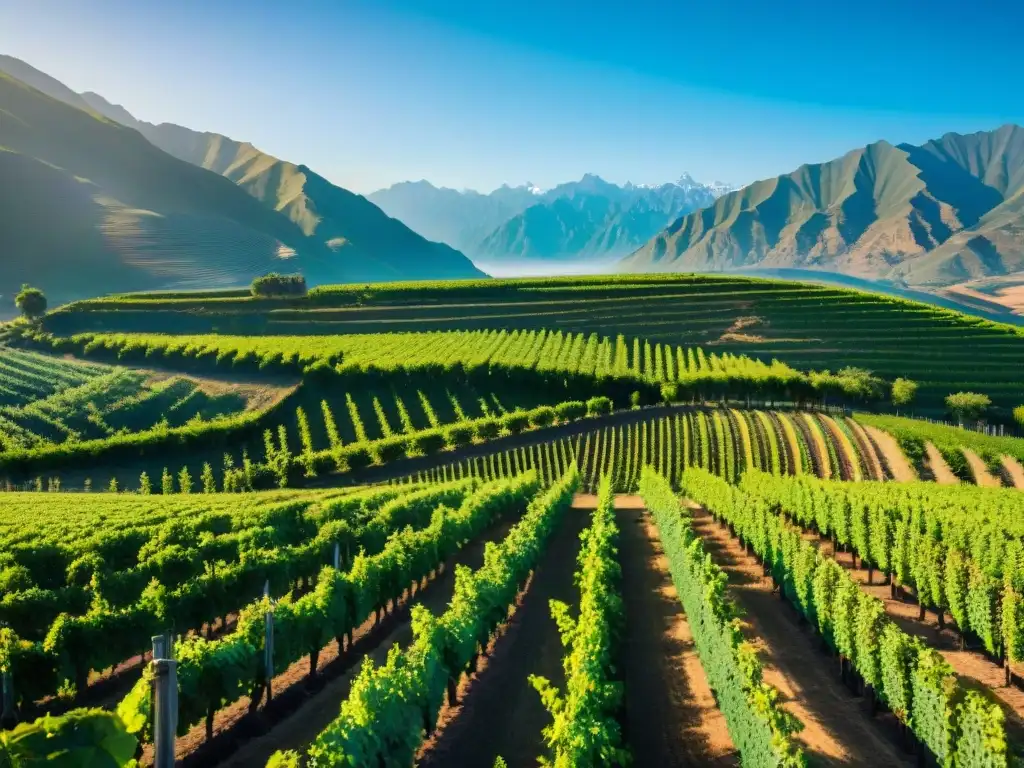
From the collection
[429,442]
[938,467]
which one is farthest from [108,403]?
[938,467]

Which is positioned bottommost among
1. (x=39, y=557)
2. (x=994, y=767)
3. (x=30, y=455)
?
(x=30, y=455)

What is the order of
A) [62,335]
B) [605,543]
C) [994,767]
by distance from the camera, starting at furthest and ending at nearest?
[62,335]
[605,543]
[994,767]

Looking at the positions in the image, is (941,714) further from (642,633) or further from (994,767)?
(642,633)

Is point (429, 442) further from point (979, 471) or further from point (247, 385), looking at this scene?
point (979, 471)

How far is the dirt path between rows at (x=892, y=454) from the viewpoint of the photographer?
63.1 m

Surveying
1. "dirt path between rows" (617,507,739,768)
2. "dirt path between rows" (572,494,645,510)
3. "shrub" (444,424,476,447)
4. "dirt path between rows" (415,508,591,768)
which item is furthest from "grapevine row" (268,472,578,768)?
"shrub" (444,424,476,447)

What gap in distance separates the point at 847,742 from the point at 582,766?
9.84 m

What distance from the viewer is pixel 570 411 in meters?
83.6

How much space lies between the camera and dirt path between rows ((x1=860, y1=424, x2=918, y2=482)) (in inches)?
2484

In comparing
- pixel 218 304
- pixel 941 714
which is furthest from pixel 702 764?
pixel 218 304

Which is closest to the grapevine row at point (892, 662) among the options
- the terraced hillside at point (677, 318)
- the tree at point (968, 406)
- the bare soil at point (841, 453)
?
the bare soil at point (841, 453)

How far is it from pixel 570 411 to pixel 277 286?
77529 millimetres

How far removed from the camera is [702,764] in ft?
59.9

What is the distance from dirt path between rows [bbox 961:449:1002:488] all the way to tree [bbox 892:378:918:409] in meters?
27.8
